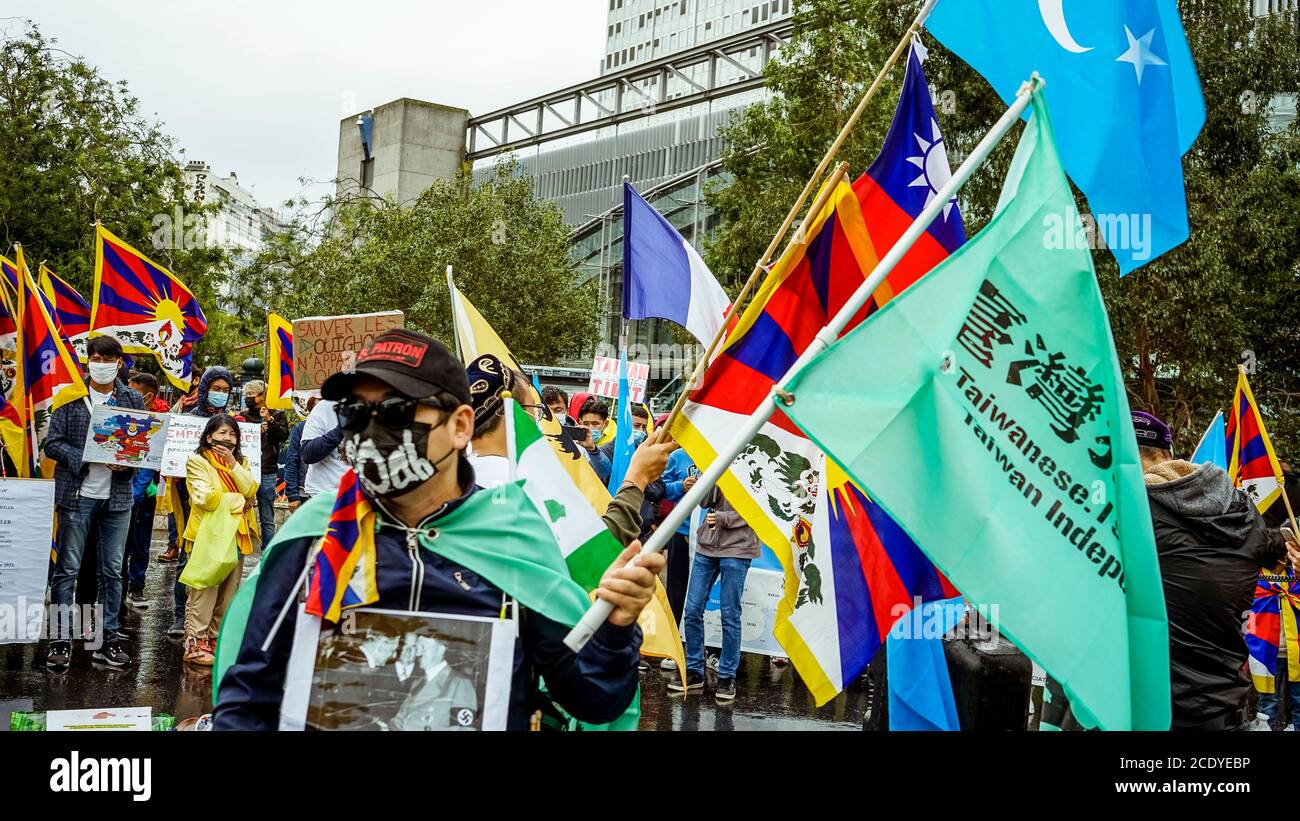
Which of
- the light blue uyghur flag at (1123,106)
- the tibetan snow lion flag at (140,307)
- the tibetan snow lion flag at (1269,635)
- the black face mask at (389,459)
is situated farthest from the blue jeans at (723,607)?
the tibetan snow lion flag at (140,307)

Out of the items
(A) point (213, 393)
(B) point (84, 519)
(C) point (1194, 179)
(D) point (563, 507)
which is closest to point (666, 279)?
(D) point (563, 507)

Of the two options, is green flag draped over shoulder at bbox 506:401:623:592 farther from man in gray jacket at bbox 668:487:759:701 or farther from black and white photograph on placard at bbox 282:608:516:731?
man in gray jacket at bbox 668:487:759:701

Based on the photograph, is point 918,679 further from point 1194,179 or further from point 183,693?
point 1194,179

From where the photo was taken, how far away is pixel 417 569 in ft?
8.63

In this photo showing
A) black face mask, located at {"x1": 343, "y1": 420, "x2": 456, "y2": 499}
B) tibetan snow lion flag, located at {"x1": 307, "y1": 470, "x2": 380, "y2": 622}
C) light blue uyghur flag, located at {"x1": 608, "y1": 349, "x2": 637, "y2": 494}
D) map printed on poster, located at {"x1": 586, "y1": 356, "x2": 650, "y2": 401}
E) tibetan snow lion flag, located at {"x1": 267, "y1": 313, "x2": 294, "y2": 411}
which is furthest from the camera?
map printed on poster, located at {"x1": 586, "y1": 356, "x2": 650, "y2": 401}

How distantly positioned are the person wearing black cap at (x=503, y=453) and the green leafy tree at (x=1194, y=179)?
12.3 metres

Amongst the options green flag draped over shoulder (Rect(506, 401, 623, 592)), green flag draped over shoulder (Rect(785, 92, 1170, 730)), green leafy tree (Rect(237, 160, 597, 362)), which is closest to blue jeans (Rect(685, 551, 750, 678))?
green flag draped over shoulder (Rect(506, 401, 623, 592))

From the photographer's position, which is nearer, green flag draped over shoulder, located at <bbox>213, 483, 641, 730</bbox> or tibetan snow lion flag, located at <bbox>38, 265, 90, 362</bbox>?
green flag draped over shoulder, located at <bbox>213, 483, 641, 730</bbox>

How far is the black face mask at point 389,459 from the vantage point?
2666 mm

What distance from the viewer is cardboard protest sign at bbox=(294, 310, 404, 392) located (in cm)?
847

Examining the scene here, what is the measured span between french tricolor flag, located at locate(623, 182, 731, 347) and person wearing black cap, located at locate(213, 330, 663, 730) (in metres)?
3.88

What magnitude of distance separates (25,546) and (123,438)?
100cm

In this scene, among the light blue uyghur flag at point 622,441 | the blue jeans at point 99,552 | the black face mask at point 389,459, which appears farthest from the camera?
the blue jeans at point 99,552

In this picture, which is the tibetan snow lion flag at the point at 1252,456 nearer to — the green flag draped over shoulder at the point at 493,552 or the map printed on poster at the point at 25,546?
the green flag draped over shoulder at the point at 493,552
